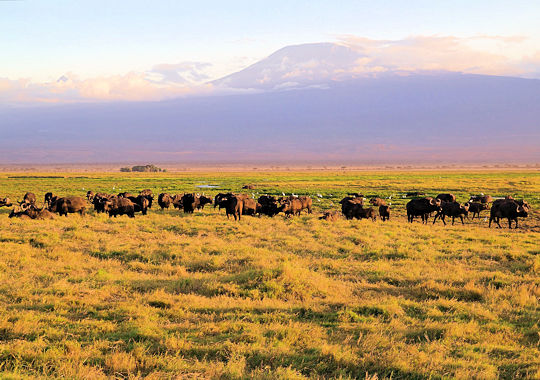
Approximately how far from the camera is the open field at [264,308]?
6.36 m

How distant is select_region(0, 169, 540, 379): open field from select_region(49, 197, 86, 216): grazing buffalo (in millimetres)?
9168

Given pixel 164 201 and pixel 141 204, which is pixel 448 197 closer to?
pixel 164 201

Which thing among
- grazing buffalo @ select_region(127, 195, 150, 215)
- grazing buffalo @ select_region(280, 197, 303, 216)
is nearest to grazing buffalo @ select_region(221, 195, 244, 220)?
grazing buffalo @ select_region(280, 197, 303, 216)

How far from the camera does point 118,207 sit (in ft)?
87.6

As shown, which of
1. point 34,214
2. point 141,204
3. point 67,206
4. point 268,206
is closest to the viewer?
point 34,214

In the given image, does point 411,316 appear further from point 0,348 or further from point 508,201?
point 508,201

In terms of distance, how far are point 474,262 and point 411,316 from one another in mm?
7502

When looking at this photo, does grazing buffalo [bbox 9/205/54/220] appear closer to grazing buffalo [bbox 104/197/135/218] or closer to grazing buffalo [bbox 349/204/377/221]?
grazing buffalo [bbox 104/197/135/218]

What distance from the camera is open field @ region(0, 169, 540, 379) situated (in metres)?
6.36

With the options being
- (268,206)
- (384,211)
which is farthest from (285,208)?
(384,211)

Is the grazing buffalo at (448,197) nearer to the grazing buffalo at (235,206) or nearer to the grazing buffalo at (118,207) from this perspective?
the grazing buffalo at (235,206)

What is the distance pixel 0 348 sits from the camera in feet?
21.1

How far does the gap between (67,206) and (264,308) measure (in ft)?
73.8

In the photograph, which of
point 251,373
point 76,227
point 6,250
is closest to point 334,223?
point 76,227
